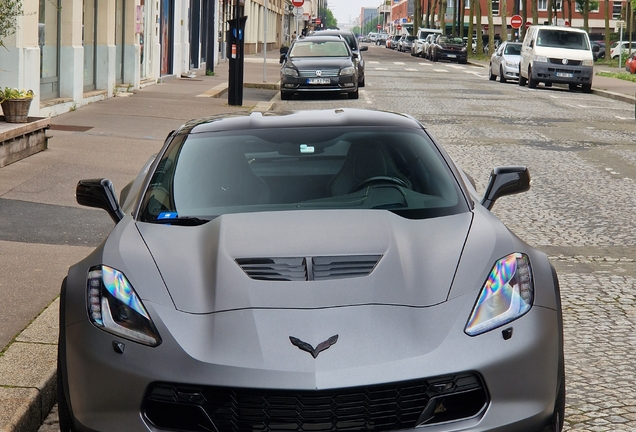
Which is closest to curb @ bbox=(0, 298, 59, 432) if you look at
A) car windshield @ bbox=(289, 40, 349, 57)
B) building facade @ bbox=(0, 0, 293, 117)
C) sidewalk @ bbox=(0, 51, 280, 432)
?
sidewalk @ bbox=(0, 51, 280, 432)

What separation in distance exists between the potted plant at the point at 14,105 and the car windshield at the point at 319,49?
14462 mm

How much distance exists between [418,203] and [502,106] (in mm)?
20570

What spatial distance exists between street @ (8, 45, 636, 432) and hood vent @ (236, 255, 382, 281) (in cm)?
119

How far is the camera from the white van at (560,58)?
105ft

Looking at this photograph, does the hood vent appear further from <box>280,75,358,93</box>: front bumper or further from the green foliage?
<box>280,75,358,93</box>: front bumper

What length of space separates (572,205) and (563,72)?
22890 mm

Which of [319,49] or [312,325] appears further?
[319,49]

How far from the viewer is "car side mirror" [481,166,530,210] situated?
4.71 m

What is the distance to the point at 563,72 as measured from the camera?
32125mm

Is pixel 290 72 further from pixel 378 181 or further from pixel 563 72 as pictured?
pixel 378 181

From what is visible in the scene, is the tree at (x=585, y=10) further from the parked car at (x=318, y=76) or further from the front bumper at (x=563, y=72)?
the parked car at (x=318, y=76)

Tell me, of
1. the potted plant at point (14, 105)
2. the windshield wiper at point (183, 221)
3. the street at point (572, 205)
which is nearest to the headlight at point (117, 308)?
the windshield wiper at point (183, 221)

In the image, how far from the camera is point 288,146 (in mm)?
4824

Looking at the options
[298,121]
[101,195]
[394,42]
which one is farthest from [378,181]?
[394,42]
